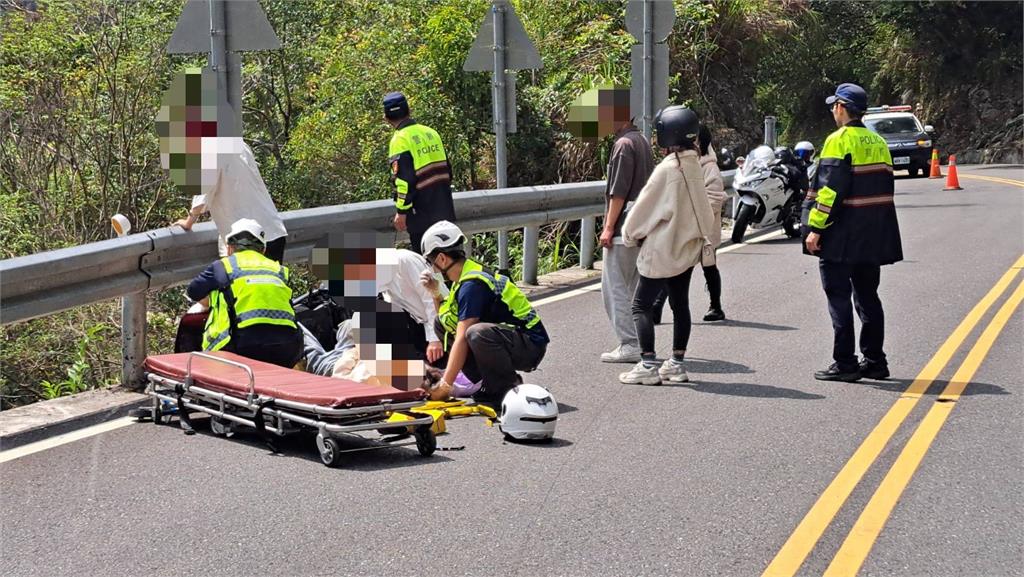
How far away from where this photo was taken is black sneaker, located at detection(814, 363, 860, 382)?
9.29 m

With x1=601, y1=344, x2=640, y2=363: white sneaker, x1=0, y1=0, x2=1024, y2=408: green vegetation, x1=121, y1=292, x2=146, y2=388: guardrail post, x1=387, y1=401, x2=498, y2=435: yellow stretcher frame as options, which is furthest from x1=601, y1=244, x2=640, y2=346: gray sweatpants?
x1=0, y1=0, x2=1024, y2=408: green vegetation

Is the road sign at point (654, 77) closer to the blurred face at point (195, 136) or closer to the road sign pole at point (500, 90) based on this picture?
the road sign pole at point (500, 90)

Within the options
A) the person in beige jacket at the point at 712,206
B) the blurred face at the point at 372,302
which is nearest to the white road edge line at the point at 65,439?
the blurred face at the point at 372,302

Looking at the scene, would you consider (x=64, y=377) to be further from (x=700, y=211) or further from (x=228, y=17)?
(x=700, y=211)

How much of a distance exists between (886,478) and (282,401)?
117 inches

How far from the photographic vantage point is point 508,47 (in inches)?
557

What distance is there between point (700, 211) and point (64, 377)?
733cm

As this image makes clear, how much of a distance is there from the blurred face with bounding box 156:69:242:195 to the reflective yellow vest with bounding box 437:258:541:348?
1.90 m

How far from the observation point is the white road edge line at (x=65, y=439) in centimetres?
726

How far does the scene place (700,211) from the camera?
9.29m

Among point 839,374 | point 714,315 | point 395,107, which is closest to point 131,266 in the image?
point 395,107

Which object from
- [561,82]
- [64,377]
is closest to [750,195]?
[561,82]

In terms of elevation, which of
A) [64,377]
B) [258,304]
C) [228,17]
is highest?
[228,17]

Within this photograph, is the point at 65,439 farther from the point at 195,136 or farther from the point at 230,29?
the point at 230,29
